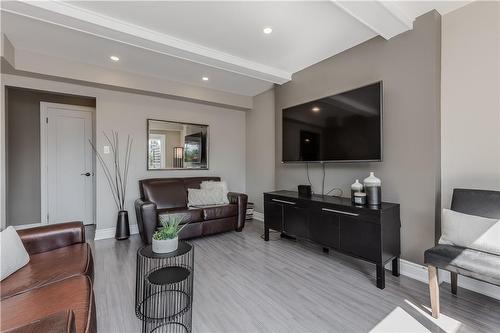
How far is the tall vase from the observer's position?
135 inches

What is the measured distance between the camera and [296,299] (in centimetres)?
193

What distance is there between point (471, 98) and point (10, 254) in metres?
3.69

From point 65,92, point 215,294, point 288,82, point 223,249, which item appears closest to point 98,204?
point 65,92

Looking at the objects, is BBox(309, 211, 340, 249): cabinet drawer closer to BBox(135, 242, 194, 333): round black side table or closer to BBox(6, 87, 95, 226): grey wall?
BBox(135, 242, 194, 333): round black side table

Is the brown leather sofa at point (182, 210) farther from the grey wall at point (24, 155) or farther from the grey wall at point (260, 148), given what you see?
the grey wall at point (24, 155)

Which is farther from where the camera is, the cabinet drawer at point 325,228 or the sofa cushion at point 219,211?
the sofa cushion at point 219,211

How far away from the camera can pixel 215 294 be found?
2004 mm

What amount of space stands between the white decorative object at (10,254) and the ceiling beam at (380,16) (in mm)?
2924

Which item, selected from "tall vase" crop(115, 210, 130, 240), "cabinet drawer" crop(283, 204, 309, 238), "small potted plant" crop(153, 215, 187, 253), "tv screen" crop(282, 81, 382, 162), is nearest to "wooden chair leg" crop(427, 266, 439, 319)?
"tv screen" crop(282, 81, 382, 162)

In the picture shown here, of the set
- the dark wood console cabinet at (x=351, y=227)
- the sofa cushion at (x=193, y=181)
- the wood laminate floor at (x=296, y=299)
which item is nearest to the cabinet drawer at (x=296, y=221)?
the dark wood console cabinet at (x=351, y=227)

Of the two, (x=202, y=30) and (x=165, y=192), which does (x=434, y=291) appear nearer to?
(x=202, y=30)

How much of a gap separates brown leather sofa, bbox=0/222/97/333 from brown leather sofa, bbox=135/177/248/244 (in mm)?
1076

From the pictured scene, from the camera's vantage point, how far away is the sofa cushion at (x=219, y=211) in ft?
11.4

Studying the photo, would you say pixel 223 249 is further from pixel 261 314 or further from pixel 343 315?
pixel 343 315
